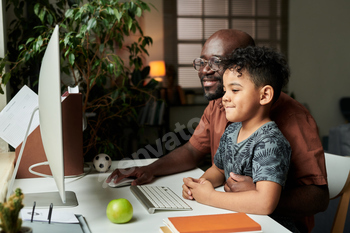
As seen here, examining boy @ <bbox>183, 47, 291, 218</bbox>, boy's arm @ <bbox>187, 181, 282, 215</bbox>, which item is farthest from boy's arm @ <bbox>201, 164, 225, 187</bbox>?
boy's arm @ <bbox>187, 181, 282, 215</bbox>

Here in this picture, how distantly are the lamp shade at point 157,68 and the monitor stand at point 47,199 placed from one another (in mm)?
3454

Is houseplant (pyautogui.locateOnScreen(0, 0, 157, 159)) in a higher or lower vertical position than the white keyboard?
higher

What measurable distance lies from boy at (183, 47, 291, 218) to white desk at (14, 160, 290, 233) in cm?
4

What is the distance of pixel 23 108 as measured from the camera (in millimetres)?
1508

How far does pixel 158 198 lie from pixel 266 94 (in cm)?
49

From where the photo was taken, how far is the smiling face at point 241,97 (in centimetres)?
114

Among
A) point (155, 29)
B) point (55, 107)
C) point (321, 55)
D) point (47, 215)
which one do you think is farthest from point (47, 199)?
point (321, 55)

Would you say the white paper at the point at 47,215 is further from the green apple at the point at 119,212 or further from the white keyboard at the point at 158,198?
the white keyboard at the point at 158,198

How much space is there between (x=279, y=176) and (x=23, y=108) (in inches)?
43.1

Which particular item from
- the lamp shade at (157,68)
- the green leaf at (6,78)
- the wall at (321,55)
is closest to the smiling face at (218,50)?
the green leaf at (6,78)

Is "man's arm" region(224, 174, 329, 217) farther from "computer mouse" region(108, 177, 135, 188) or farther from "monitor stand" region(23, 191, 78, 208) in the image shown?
"monitor stand" region(23, 191, 78, 208)

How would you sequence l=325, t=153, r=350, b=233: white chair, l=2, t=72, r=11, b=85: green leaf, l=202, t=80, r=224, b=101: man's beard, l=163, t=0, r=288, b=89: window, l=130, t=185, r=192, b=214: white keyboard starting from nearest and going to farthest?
l=130, t=185, r=192, b=214: white keyboard, l=325, t=153, r=350, b=233: white chair, l=202, t=80, r=224, b=101: man's beard, l=2, t=72, r=11, b=85: green leaf, l=163, t=0, r=288, b=89: window

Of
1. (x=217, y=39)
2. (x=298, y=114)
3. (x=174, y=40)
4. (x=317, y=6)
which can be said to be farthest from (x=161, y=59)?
(x=298, y=114)

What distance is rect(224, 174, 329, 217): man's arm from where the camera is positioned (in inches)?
45.7
